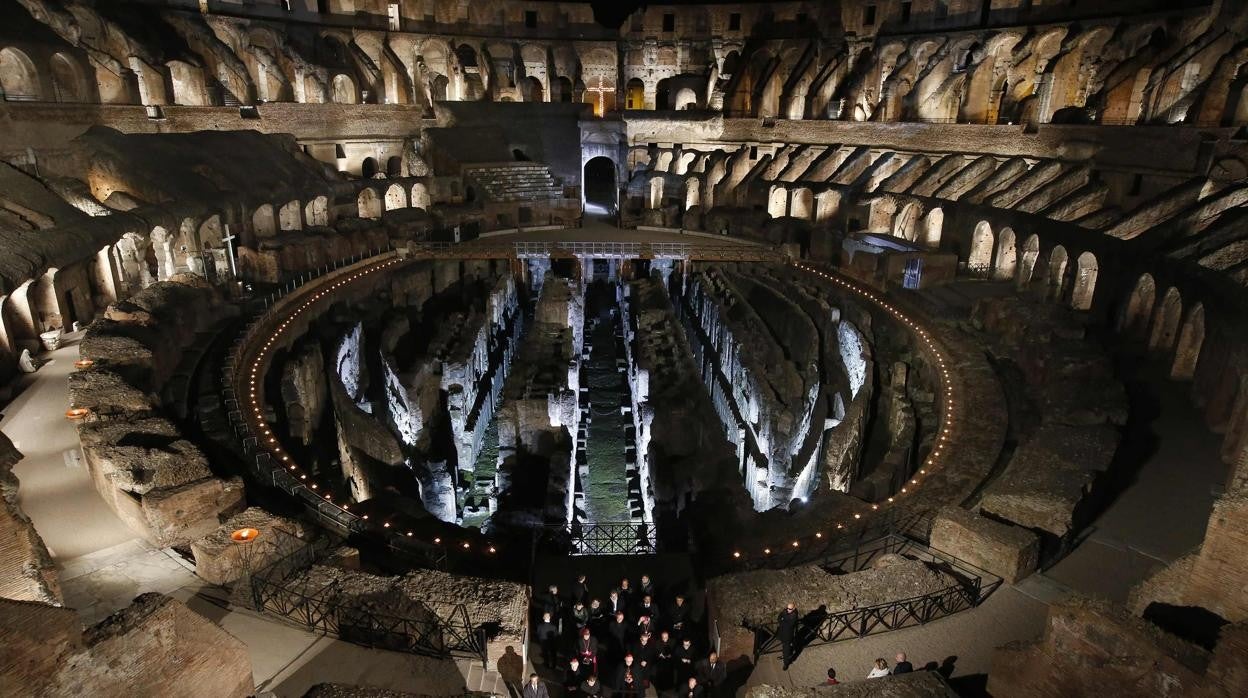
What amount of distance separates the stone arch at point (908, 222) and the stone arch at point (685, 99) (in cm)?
1756

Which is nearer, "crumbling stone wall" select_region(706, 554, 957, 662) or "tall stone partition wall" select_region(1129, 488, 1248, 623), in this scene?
"tall stone partition wall" select_region(1129, 488, 1248, 623)

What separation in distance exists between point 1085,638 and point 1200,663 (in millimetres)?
729

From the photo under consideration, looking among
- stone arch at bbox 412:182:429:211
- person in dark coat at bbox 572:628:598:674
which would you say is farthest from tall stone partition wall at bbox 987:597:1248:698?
stone arch at bbox 412:182:429:211

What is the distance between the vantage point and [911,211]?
25.2 m

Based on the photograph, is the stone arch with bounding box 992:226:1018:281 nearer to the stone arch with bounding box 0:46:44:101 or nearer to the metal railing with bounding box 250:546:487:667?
the metal railing with bounding box 250:546:487:667

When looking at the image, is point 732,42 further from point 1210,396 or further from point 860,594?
point 860,594

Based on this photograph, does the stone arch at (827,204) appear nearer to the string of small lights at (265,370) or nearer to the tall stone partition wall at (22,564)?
the string of small lights at (265,370)

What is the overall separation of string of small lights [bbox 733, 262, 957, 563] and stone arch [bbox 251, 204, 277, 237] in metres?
17.2

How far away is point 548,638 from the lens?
8.06m

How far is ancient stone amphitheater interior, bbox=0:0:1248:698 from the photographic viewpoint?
23.6 feet

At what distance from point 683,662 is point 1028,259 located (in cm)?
1580

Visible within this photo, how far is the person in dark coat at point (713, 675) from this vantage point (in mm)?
7164

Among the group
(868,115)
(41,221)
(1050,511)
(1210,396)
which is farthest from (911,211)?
(41,221)

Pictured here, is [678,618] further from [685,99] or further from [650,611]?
[685,99]
